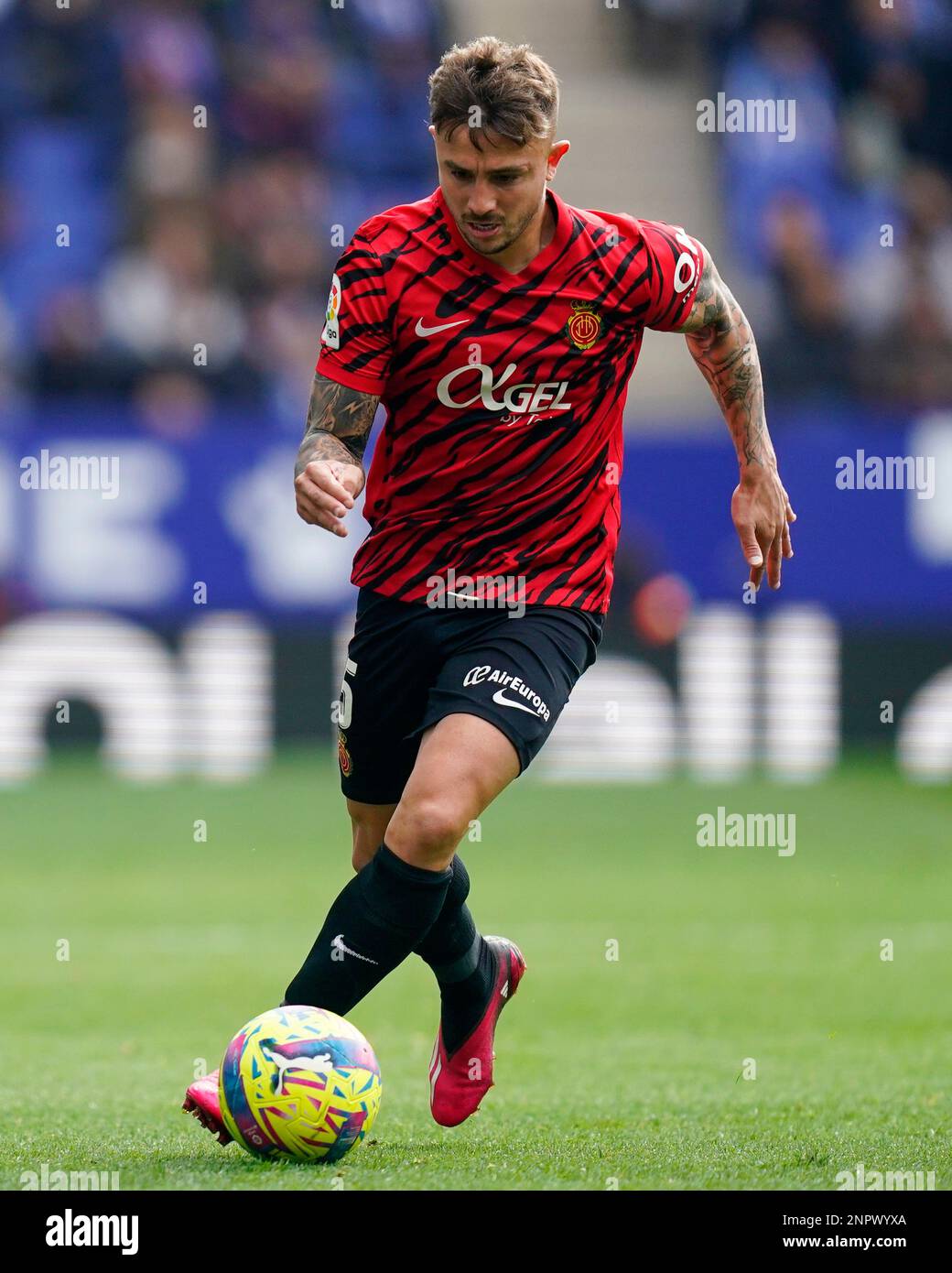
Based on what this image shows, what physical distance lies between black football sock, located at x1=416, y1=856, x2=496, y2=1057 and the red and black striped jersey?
764 millimetres

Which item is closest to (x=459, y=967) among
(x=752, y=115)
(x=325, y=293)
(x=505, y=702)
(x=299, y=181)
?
(x=505, y=702)

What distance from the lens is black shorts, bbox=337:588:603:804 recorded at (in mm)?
4367

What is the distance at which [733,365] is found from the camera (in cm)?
490

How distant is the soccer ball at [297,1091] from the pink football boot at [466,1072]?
512 millimetres

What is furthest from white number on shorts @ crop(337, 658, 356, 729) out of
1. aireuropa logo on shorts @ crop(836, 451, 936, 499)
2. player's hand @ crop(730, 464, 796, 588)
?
aireuropa logo on shorts @ crop(836, 451, 936, 499)

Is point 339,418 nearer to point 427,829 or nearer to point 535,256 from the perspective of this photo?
point 535,256

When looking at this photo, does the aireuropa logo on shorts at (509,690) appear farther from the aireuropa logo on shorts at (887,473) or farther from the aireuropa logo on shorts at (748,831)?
the aireuropa logo on shorts at (887,473)

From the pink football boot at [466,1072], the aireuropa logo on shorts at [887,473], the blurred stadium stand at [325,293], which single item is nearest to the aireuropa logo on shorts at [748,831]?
the blurred stadium stand at [325,293]

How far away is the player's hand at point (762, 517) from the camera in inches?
190

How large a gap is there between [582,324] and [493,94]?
1.97 feet
